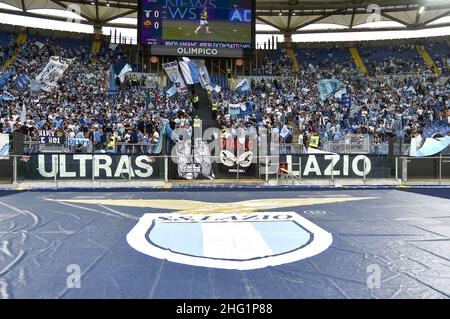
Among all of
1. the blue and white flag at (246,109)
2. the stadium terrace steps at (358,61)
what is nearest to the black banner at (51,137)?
the blue and white flag at (246,109)

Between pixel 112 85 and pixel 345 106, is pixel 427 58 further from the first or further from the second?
pixel 112 85

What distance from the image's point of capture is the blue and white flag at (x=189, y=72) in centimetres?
2623

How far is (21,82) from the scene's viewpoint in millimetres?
28766

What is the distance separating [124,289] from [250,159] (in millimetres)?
12574

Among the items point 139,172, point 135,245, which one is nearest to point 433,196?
point 135,245

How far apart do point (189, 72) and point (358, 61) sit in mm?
22050

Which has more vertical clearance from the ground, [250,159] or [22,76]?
[22,76]

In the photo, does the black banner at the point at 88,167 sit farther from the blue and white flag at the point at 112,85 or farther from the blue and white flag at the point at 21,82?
the blue and white flag at the point at 21,82

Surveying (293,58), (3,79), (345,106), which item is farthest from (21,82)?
(293,58)

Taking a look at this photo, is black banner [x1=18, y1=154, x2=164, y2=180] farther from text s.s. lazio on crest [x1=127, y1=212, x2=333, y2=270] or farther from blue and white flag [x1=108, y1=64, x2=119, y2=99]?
blue and white flag [x1=108, y1=64, x2=119, y2=99]

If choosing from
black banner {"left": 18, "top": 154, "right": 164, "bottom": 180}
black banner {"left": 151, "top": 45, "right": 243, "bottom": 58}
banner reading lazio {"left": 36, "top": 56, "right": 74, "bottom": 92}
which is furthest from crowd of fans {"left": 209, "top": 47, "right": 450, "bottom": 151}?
banner reading lazio {"left": 36, "top": 56, "right": 74, "bottom": 92}

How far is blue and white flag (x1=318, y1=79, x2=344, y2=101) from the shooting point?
31500 mm

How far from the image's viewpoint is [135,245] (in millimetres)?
5551

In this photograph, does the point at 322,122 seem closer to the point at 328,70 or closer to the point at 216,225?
the point at 328,70
